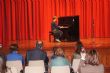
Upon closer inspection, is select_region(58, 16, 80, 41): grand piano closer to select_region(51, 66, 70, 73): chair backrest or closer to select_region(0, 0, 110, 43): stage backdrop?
select_region(0, 0, 110, 43): stage backdrop

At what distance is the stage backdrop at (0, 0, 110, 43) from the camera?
1792 centimetres

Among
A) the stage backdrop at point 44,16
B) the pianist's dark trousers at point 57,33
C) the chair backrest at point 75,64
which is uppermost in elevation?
the stage backdrop at point 44,16

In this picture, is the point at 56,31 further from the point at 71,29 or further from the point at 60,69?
the point at 60,69

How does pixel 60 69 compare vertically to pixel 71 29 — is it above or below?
below

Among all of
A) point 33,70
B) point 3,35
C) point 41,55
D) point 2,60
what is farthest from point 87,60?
point 3,35

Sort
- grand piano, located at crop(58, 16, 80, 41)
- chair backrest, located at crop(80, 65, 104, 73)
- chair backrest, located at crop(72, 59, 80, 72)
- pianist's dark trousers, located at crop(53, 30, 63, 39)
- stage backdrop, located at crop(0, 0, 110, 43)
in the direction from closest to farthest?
chair backrest, located at crop(80, 65, 104, 73), chair backrest, located at crop(72, 59, 80, 72), pianist's dark trousers, located at crop(53, 30, 63, 39), grand piano, located at crop(58, 16, 80, 41), stage backdrop, located at crop(0, 0, 110, 43)

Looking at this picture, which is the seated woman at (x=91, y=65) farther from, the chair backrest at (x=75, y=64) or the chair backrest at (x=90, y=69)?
the chair backrest at (x=75, y=64)

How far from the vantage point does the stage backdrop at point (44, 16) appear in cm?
1792

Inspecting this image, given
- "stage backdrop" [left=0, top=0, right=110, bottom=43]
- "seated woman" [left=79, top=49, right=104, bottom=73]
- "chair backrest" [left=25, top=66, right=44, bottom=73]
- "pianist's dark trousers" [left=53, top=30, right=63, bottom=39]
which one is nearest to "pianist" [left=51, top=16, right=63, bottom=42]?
"pianist's dark trousers" [left=53, top=30, right=63, bottom=39]

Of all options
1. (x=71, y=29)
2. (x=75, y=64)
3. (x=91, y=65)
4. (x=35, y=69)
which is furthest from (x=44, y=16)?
(x=91, y=65)

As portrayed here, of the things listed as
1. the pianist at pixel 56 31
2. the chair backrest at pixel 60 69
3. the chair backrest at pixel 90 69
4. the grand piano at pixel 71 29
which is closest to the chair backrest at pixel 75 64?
the chair backrest at pixel 60 69

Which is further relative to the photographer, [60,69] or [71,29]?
[71,29]

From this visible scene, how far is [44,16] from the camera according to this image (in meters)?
18.3

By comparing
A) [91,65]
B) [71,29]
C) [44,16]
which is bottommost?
[91,65]
